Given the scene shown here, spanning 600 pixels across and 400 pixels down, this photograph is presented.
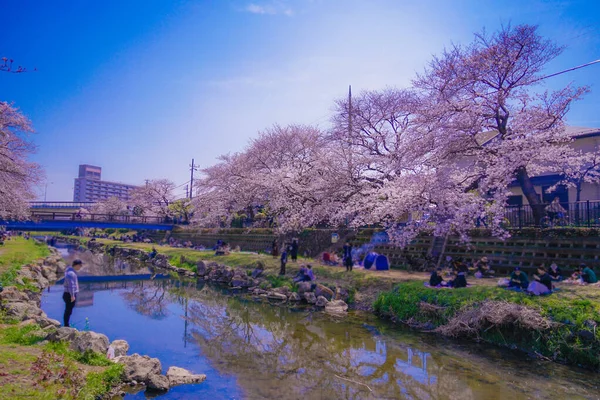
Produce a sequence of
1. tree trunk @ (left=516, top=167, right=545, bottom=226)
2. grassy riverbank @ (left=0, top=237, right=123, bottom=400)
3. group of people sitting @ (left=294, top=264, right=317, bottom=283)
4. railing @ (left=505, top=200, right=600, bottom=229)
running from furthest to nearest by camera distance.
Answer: group of people sitting @ (left=294, top=264, right=317, bottom=283) → tree trunk @ (left=516, top=167, right=545, bottom=226) → railing @ (left=505, top=200, right=600, bottom=229) → grassy riverbank @ (left=0, top=237, right=123, bottom=400)

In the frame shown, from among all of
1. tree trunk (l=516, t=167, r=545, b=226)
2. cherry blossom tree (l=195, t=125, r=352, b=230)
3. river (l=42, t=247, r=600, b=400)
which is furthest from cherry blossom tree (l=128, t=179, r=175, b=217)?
tree trunk (l=516, t=167, r=545, b=226)

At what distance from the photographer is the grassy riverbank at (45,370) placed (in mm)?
5582

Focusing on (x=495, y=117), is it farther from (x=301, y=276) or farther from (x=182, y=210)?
(x=182, y=210)

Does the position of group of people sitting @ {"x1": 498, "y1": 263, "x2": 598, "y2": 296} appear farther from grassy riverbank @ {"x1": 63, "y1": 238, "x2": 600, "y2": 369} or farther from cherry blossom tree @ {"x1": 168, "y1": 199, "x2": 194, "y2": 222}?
cherry blossom tree @ {"x1": 168, "y1": 199, "x2": 194, "y2": 222}

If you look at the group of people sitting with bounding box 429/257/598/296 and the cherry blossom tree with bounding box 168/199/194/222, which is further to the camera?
the cherry blossom tree with bounding box 168/199/194/222

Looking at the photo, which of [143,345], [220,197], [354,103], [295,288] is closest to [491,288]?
[295,288]

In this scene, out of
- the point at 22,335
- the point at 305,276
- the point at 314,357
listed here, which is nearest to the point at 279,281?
the point at 305,276

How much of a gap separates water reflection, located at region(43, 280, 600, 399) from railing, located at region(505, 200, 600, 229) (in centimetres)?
757

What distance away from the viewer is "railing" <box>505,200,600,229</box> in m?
14.5

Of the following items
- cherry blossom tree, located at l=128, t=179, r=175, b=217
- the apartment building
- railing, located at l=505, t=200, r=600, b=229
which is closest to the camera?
railing, located at l=505, t=200, r=600, b=229

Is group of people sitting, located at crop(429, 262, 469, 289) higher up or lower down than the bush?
higher up

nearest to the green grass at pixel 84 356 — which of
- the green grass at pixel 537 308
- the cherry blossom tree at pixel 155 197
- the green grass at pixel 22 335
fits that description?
the green grass at pixel 22 335

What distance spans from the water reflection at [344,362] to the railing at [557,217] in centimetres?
757

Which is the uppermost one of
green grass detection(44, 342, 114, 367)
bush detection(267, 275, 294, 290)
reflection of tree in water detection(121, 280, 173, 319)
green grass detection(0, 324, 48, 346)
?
green grass detection(0, 324, 48, 346)
